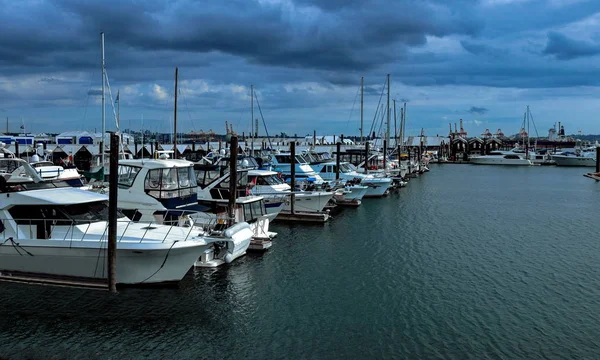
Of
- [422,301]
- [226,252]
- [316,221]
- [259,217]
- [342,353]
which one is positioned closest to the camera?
[342,353]

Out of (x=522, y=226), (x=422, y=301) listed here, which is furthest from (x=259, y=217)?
(x=522, y=226)

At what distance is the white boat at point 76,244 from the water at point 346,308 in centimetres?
85

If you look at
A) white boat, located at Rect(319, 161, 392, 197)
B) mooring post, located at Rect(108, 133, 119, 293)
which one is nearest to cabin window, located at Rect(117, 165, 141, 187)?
mooring post, located at Rect(108, 133, 119, 293)

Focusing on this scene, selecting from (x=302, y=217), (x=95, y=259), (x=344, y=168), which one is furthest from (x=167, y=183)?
(x=344, y=168)

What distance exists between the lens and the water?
15.4 meters

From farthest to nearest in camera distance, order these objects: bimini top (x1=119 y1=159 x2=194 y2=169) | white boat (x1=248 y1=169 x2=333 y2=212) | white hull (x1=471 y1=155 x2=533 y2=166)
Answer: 1. white hull (x1=471 y1=155 x2=533 y2=166)
2. white boat (x1=248 y1=169 x2=333 y2=212)
3. bimini top (x1=119 y1=159 x2=194 y2=169)

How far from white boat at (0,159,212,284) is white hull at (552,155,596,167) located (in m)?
122

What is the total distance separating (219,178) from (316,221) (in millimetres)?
8068

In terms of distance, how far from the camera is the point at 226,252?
23062 millimetres

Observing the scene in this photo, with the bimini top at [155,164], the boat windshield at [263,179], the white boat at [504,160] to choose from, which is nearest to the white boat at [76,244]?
the bimini top at [155,164]

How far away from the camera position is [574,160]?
12194 cm

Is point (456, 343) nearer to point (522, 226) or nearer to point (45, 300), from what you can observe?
point (45, 300)

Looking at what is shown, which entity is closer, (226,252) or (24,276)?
(24,276)

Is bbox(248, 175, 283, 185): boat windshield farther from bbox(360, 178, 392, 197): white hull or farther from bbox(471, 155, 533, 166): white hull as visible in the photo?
bbox(471, 155, 533, 166): white hull
